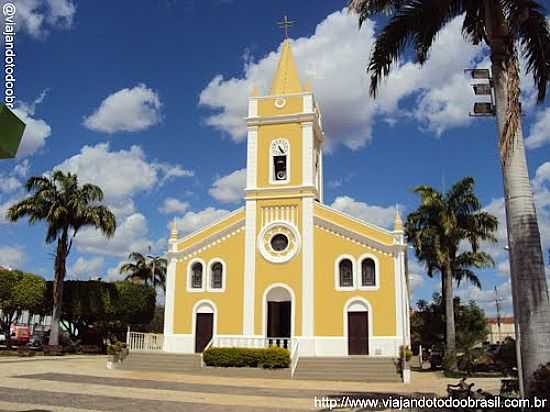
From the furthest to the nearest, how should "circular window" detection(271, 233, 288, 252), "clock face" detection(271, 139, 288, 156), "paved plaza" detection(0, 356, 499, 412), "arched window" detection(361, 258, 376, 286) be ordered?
"clock face" detection(271, 139, 288, 156) < "circular window" detection(271, 233, 288, 252) < "arched window" detection(361, 258, 376, 286) < "paved plaza" detection(0, 356, 499, 412)

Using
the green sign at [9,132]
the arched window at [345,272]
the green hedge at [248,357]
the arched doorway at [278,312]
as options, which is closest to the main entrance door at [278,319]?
the arched doorway at [278,312]

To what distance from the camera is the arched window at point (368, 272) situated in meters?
26.8

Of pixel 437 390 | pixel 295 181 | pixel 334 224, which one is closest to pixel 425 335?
pixel 334 224

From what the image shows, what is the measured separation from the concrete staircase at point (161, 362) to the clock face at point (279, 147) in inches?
465

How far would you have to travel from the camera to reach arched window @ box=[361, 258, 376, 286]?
26.8 metres

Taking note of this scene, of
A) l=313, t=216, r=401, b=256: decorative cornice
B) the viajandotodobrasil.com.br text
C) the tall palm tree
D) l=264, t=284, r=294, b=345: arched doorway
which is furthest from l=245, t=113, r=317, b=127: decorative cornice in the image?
the viajandotodobrasil.com.br text

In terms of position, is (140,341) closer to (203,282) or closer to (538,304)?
(203,282)

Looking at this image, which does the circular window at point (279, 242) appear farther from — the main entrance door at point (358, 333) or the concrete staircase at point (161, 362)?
the concrete staircase at point (161, 362)

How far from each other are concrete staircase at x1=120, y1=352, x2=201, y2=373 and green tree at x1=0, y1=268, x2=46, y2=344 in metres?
11.8

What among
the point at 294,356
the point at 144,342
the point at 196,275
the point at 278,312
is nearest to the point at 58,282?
the point at 144,342

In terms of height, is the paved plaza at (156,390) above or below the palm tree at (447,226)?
below

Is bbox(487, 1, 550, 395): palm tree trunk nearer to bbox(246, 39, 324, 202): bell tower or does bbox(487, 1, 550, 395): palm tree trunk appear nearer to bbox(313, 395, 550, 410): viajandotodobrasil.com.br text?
bbox(313, 395, 550, 410): viajandotodobrasil.com.br text

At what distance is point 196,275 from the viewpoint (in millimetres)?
29484

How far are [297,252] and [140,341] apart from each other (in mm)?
9545
